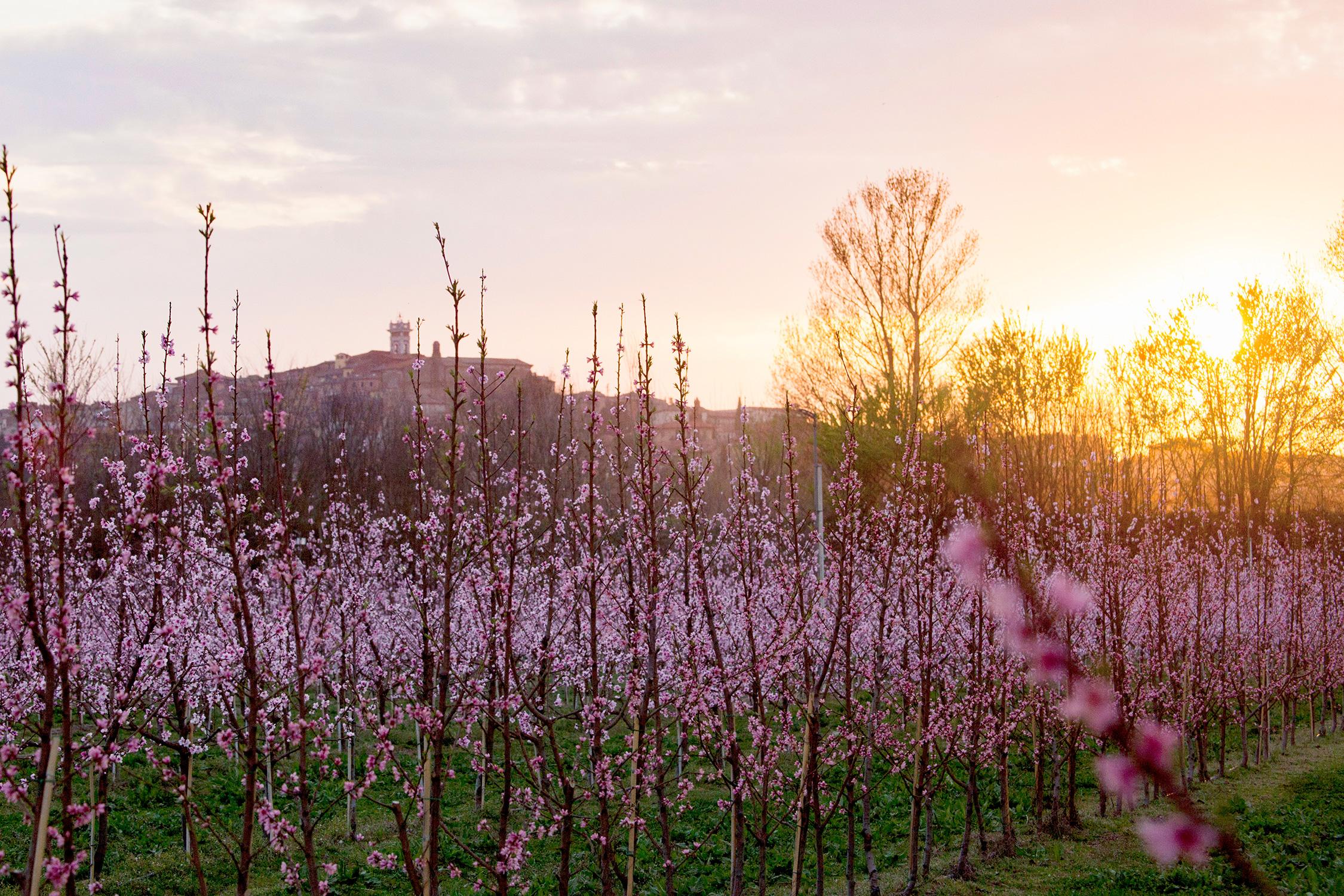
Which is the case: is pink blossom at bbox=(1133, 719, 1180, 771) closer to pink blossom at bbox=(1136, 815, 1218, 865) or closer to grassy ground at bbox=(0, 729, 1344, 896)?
pink blossom at bbox=(1136, 815, 1218, 865)

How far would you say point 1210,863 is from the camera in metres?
8.84

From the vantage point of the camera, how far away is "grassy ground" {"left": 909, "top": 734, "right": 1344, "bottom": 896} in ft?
26.8

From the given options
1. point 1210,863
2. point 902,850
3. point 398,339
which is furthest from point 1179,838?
point 398,339

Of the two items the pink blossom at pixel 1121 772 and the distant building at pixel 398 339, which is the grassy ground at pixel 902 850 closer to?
the pink blossom at pixel 1121 772

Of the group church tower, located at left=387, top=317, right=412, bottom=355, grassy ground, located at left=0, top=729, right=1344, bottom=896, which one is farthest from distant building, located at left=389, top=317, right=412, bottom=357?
grassy ground, located at left=0, top=729, right=1344, bottom=896

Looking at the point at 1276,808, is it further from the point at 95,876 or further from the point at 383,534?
the point at 383,534

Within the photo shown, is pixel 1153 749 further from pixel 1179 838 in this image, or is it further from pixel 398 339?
pixel 398 339

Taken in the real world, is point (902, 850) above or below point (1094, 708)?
below

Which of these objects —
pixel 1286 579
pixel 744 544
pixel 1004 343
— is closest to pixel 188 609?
pixel 744 544

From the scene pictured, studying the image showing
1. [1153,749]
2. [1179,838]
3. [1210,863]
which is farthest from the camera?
[1210,863]

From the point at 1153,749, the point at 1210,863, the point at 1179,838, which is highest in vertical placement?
the point at 1153,749

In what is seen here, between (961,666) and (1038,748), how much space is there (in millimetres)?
1669

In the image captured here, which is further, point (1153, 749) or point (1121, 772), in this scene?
point (1121, 772)

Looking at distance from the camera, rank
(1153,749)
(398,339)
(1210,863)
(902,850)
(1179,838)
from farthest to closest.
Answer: (398,339) → (902,850) → (1210,863) → (1179,838) → (1153,749)
